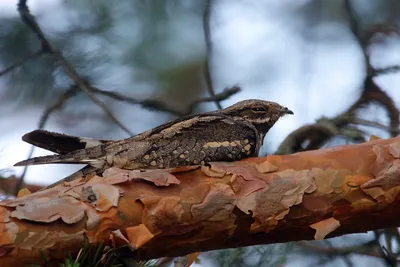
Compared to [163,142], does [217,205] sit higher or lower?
lower

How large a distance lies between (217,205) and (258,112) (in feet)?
2.83

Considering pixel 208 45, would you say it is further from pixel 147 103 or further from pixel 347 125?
pixel 347 125

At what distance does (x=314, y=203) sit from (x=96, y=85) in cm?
237

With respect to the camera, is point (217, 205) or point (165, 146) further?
point (165, 146)

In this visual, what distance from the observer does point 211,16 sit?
5.30 meters

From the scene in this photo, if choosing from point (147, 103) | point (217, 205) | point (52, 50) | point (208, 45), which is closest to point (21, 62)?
point (52, 50)

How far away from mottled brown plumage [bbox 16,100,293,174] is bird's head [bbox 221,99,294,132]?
0.13m

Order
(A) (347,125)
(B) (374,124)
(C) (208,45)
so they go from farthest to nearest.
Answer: (C) (208,45) → (A) (347,125) → (B) (374,124)

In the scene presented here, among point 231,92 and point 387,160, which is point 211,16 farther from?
point 387,160

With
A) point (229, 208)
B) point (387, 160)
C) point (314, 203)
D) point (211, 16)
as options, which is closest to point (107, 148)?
point (229, 208)

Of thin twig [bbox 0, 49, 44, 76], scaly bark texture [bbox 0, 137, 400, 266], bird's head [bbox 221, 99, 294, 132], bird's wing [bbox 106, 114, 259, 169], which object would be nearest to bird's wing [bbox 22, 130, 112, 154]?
bird's wing [bbox 106, 114, 259, 169]

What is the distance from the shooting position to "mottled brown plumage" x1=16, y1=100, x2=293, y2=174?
267 cm

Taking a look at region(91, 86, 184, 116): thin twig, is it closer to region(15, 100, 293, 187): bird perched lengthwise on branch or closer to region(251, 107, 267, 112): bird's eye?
region(251, 107, 267, 112): bird's eye

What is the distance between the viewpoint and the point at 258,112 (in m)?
3.05
